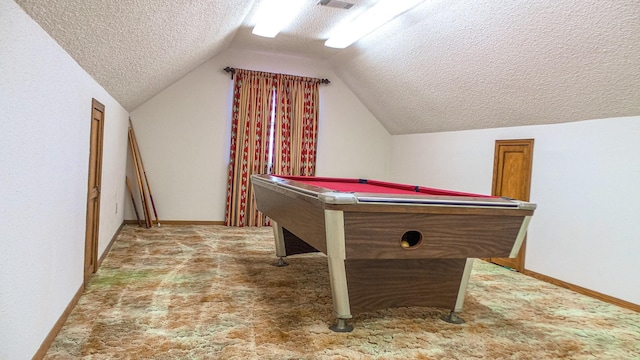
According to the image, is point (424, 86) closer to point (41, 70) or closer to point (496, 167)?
point (496, 167)

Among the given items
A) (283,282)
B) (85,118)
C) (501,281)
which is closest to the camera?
(85,118)

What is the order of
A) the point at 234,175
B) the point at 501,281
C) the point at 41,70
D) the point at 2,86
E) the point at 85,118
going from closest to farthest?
the point at 2,86 → the point at 41,70 → the point at 85,118 → the point at 501,281 → the point at 234,175

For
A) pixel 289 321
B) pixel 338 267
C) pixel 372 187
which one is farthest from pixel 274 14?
pixel 289 321

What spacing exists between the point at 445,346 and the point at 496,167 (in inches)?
118

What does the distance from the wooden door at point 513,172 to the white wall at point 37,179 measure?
4.07 metres

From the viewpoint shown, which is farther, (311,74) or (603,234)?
(311,74)

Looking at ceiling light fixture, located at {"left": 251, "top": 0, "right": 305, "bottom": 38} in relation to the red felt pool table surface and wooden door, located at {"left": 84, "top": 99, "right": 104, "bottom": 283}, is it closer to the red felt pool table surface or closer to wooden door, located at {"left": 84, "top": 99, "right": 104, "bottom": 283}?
the red felt pool table surface

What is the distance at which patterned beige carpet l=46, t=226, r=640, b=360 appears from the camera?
92.8 inches

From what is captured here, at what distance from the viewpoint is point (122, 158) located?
5395 mm

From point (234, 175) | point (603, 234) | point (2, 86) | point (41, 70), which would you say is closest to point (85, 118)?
point (41, 70)

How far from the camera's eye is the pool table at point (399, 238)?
2326 mm

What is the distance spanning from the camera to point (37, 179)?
6.32ft

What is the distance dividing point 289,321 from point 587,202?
288cm

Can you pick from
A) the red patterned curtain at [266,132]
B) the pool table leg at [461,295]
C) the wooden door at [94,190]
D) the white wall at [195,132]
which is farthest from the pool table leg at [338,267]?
the white wall at [195,132]
